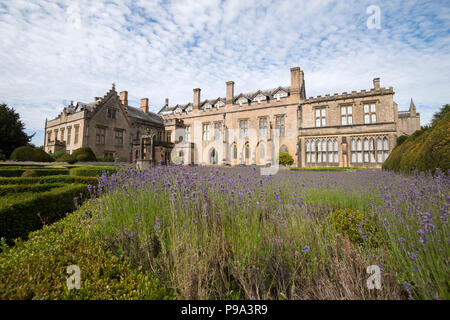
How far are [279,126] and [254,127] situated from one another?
135 inches

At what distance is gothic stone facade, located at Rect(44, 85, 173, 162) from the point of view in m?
24.9

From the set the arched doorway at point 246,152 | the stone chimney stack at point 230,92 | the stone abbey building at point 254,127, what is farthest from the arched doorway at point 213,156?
the stone chimney stack at point 230,92

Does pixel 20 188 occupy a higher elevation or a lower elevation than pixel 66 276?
higher

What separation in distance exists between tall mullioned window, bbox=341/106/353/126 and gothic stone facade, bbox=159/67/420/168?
0.10 m

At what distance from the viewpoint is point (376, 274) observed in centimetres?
190

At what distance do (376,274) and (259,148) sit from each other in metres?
27.5

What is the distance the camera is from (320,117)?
25609 millimetres

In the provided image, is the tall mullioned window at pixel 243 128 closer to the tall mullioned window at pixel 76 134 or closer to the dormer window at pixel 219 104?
the dormer window at pixel 219 104

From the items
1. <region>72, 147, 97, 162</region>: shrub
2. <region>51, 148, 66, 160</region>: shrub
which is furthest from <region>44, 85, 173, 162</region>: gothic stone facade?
<region>72, 147, 97, 162</region>: shrub

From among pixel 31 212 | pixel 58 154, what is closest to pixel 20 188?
pixel 31 212

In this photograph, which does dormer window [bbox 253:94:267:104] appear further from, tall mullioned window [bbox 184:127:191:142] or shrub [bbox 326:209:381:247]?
shrub [bbox 326:209:381:247]

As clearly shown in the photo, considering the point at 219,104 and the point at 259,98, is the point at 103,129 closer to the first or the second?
the point at 219,104

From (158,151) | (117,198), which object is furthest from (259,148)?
(117,198)
